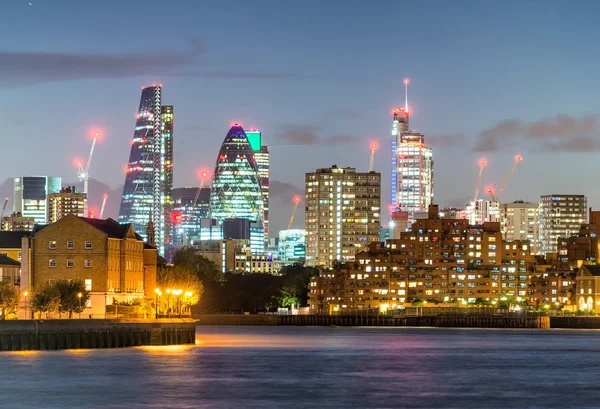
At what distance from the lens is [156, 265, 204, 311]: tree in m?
168

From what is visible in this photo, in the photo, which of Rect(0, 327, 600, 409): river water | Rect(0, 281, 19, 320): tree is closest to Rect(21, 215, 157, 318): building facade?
Rect(0, 281, 19, 320): tree

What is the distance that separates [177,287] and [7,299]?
33.3 metres

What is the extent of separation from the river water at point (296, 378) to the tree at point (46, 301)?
14238 millimetres

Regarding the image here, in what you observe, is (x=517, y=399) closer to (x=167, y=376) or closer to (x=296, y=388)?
(x=296, y=388)

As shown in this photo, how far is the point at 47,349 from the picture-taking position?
413 feet

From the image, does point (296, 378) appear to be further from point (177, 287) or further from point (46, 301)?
point (177, 287)

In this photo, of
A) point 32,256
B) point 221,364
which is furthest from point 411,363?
point 32,256

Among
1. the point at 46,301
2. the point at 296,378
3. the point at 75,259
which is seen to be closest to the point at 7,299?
the point at 46,301

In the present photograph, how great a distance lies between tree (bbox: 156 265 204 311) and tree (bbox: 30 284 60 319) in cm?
2266

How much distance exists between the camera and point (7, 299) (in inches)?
5768

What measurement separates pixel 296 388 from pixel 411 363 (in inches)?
A: 1193

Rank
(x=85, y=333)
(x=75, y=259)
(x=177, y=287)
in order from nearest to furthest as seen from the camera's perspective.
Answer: (x=85, y=333)
(x=75, y=259)
(x=177, y=287)

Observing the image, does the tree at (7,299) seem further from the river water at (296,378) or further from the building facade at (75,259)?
the river water at (296,378)

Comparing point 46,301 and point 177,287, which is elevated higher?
point 177,287
